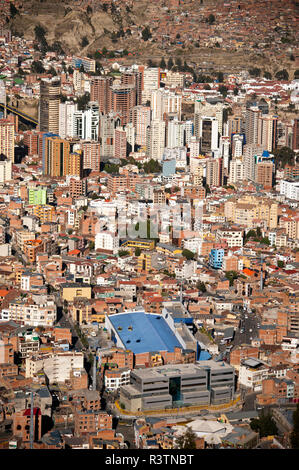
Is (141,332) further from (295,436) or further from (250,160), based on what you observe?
(250,160)

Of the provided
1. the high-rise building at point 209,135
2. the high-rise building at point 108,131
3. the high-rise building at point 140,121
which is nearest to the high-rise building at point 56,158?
the high-rise building at point 108,131

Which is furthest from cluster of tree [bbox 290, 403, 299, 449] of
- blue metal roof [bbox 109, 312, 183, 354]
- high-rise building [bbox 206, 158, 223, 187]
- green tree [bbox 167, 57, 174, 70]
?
green tree [bbox 167, 57, 174, 70]

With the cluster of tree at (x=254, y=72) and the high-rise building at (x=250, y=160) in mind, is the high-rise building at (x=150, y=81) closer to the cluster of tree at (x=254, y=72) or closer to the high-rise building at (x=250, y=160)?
the cluster of tree at (x=254, y=72)

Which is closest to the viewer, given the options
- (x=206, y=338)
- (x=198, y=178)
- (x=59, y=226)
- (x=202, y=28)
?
(x=206, y=338)

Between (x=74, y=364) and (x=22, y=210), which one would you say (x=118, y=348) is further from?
(x=22, y=210)

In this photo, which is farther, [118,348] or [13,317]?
[13,317]
